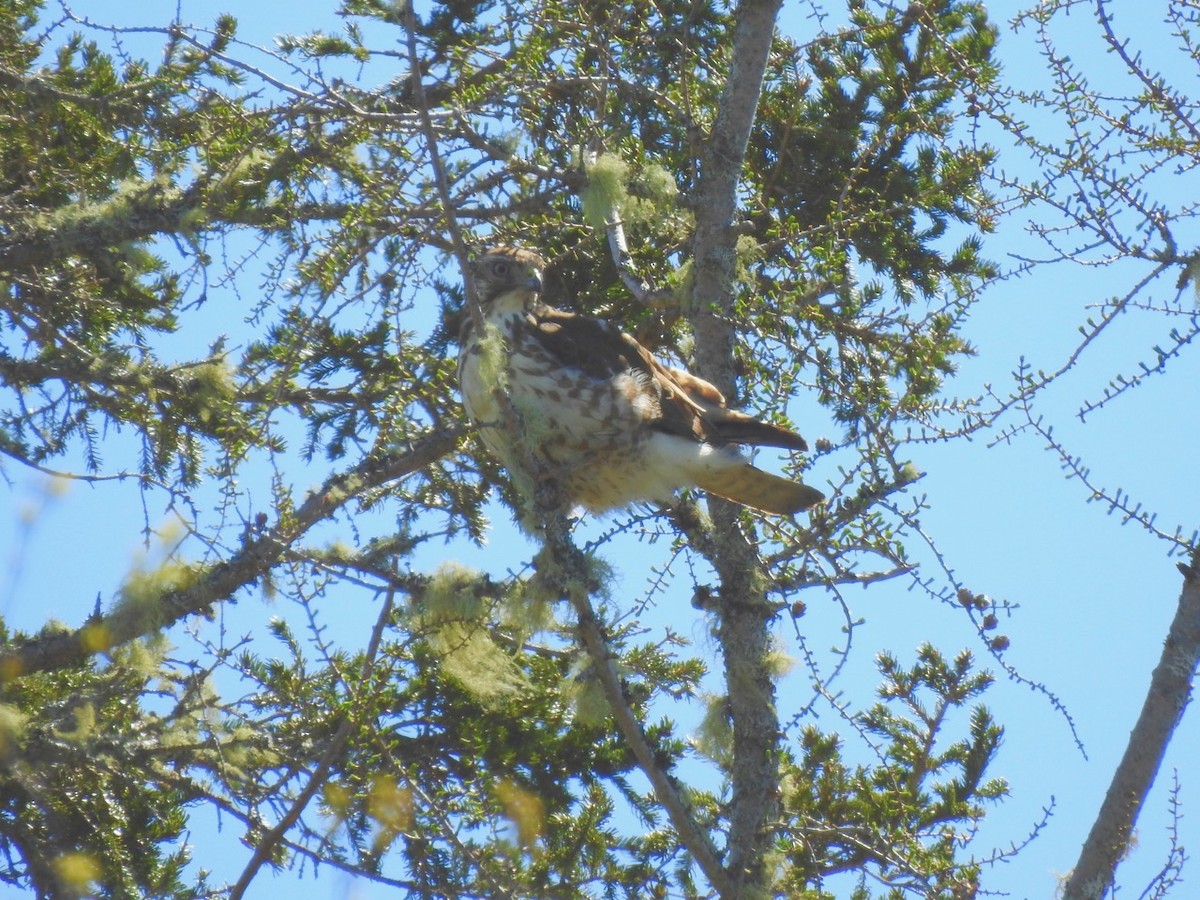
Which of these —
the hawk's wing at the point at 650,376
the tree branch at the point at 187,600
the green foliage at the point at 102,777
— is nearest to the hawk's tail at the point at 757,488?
the hawk's wing at the point at 650,376

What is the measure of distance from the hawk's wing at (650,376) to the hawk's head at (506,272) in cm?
12

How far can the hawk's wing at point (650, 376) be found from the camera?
4125 mm

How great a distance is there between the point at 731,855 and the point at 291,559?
4.77 ft

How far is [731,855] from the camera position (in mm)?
3492

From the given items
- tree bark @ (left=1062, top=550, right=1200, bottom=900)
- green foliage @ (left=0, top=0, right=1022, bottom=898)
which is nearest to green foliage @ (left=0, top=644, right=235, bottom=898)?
green foliage @ (left=0, top=0, right=1022, bottom=898)

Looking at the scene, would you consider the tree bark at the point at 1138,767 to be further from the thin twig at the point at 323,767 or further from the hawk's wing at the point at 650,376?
the thin twig at the point at 323,767

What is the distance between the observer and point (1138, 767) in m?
3.00

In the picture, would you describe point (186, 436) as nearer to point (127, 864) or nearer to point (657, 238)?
point (127, 864)

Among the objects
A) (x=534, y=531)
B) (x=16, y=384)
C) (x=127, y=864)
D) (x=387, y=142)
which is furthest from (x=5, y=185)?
(x=534, y=531)

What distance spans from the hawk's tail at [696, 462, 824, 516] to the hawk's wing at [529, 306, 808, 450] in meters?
0.12

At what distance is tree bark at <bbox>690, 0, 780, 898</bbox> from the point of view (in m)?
3.54

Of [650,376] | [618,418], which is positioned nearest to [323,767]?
[618,418]

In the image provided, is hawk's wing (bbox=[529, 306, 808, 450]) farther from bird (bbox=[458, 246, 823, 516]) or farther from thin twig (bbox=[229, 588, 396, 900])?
thin twig (bbox=[229, 588, 396, 900])

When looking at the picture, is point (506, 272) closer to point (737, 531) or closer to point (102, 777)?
point (737, 531)
